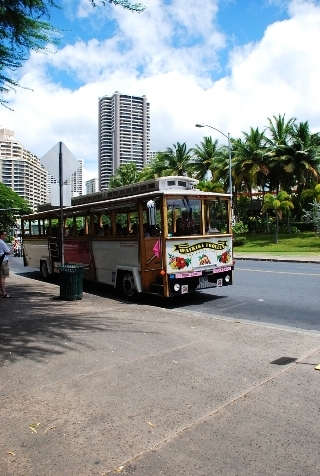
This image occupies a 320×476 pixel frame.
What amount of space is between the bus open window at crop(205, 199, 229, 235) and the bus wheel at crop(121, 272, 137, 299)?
2317 mm

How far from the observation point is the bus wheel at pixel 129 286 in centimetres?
1113

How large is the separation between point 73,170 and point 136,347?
5.83 m

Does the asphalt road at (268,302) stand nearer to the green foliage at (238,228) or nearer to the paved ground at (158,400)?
the paved ground at (158,400)

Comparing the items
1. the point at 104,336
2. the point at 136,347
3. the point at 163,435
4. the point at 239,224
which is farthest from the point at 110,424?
the point at 239,224

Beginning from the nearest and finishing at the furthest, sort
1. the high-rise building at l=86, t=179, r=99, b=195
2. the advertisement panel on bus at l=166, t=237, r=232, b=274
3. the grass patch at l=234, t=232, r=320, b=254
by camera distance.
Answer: the advertisement panel on bus at l=166, t=237, r=232, b=274 < the grass patch at l=234, t=232, r=320, b=254 < the high-rise building at l=86, t=179, r=99, b=195

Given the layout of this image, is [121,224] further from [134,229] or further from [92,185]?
[92,185]

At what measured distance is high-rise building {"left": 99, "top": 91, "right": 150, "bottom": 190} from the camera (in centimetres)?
7944

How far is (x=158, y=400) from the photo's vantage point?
14.5 ft

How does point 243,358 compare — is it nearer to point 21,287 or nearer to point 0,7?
point 0,7

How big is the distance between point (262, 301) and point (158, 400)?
6.60 meters

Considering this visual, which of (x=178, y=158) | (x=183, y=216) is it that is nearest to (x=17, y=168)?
(x=178, y=158)

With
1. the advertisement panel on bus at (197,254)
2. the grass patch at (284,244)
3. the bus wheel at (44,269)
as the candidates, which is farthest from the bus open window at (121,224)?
the grass patch at (284,244)

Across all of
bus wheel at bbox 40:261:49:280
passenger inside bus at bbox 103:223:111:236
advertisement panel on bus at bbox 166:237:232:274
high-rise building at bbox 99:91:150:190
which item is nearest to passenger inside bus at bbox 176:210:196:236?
advertisement panel on bus at bbox 166:237:232:274

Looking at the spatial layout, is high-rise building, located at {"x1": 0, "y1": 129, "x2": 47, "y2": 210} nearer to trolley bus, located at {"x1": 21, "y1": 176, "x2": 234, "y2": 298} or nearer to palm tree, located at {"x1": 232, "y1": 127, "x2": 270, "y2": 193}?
palm tree, located at {"x1": 232, "y1": 127, "x2": 270, "y2": 193}
